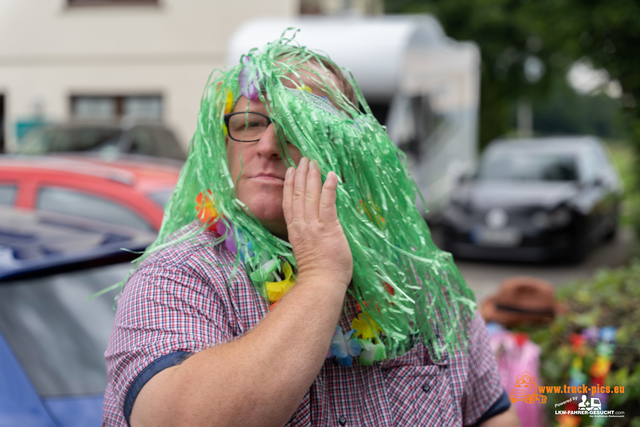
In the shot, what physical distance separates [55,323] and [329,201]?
1.25 metres

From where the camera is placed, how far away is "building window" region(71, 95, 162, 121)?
13523mm

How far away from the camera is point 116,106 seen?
1372 cm

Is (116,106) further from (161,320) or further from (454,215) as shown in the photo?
(161,320)

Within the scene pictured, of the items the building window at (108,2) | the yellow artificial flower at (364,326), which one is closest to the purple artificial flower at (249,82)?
the yellow artificial flower at (364,326)

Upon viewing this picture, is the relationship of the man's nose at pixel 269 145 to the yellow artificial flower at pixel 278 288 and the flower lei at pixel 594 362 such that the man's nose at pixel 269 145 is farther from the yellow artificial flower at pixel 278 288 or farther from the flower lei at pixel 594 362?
the flower lei at pixel 594 362

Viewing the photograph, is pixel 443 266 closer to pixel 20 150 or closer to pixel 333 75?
pixel 333 75

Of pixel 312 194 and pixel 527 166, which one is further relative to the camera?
pixel 527 166

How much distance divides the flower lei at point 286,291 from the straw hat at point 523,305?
2.02m

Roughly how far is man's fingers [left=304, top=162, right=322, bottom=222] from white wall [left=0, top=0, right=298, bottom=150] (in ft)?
38.6

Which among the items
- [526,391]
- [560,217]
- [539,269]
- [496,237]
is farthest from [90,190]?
[539,269]

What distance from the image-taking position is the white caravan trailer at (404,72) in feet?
28.7

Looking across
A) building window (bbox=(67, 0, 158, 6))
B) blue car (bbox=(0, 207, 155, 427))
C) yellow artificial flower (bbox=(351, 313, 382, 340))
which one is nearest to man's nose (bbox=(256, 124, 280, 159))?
yellow artificial flower (bbox=(351, 313, 382, 340))

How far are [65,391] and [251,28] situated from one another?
815 centimetres

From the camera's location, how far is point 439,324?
1.61 metres
